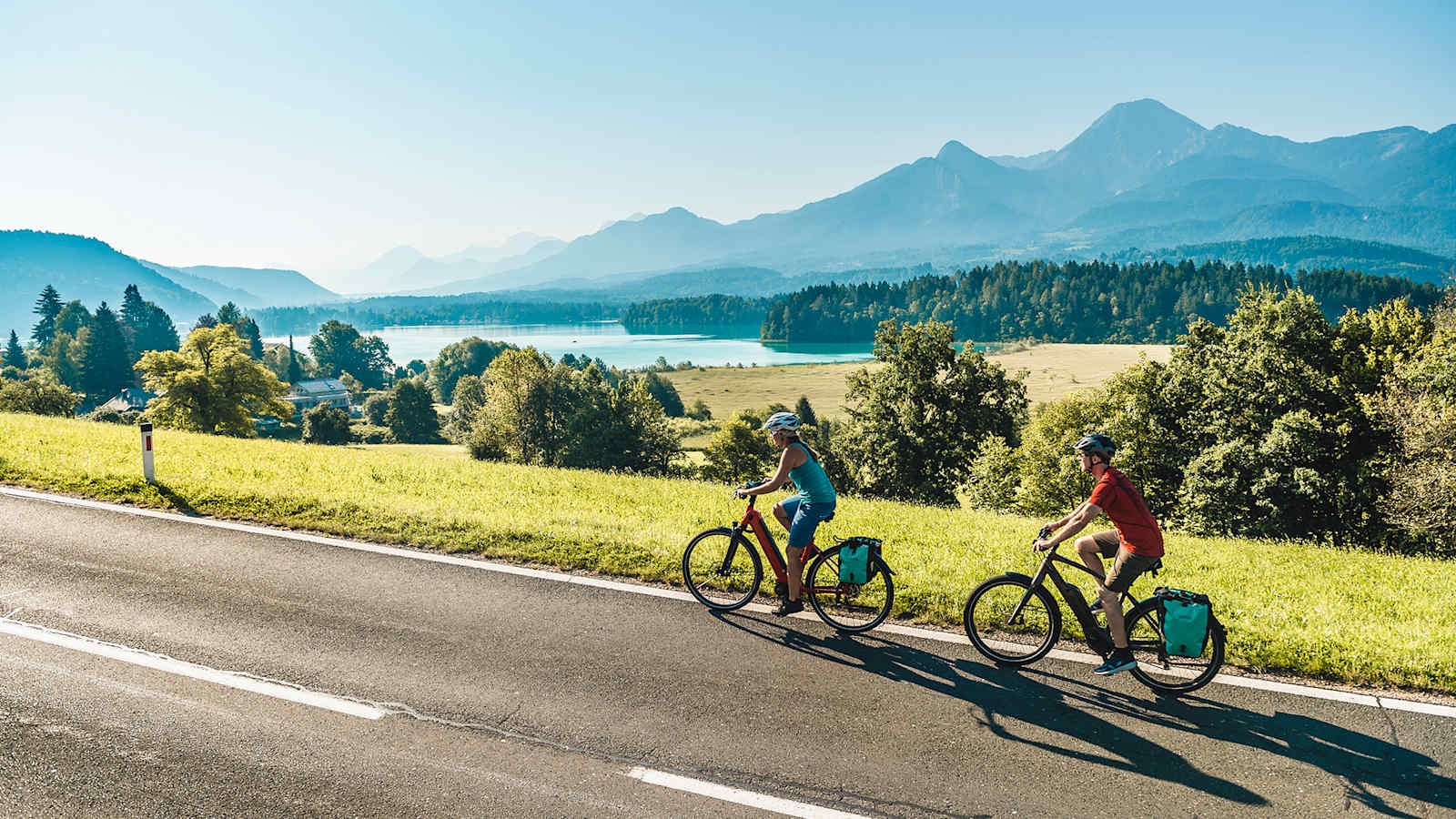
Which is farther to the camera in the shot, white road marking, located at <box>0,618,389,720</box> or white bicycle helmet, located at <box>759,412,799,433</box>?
white bicycle helmet, located at <box>759,412,799,433</box>

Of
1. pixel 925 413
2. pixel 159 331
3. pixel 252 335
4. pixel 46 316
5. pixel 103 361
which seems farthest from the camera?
pixel 252 335

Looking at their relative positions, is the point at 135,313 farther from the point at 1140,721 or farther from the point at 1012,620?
the point at 1140,721

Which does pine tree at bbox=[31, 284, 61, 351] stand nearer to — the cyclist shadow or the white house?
the white house

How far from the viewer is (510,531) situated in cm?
1053

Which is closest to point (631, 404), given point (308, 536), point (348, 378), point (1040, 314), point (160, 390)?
point (160, 390)

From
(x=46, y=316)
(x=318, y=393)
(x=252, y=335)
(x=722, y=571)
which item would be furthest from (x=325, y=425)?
(x=46, y=316)

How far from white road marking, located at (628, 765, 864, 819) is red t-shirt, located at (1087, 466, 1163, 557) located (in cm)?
372

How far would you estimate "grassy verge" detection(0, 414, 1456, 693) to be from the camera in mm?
7402

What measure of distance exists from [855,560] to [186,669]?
6650mm

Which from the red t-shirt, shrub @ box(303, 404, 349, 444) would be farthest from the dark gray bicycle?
shrub @ box(303, 404, 349, 444)

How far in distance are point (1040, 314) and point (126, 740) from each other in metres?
217

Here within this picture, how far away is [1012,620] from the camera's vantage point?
7.51m

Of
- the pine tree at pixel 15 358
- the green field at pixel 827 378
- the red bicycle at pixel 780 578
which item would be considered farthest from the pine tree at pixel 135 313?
the red bicycle at pixel 780 578

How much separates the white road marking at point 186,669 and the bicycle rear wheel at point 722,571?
12.0 feet
